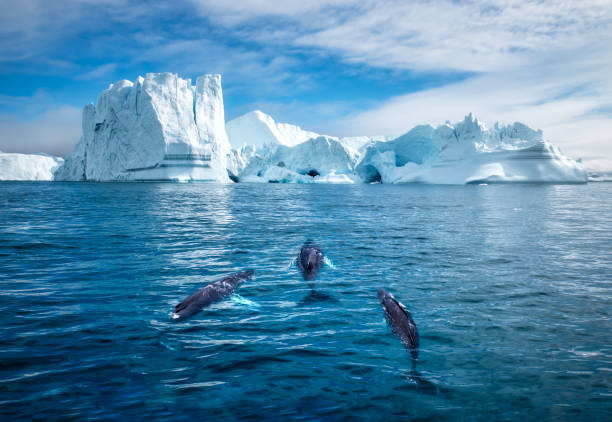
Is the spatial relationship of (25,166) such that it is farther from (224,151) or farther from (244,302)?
(244,302)

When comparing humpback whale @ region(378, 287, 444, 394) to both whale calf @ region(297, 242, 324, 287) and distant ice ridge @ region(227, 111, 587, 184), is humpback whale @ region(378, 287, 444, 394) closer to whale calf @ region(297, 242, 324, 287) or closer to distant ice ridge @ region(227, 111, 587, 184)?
whale calf @ region(297, 242, 324, 287)

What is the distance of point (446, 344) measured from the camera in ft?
14.0

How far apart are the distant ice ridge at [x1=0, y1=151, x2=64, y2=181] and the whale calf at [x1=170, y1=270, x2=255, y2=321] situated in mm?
124874

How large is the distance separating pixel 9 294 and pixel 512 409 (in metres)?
7.11

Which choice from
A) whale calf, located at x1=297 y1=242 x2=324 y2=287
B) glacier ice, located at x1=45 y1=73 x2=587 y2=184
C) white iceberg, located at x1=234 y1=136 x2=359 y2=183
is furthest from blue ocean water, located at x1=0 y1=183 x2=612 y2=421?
white iceberg, located at x1=234 y1=136 x2=359 y2=183

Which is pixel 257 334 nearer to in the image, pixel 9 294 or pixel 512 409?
pixel 512 409

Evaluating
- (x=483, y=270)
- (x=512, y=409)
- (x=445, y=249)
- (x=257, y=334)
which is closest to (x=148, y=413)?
(x=257, y=334)

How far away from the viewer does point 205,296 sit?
5500 millimetres

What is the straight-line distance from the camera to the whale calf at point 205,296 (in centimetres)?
508

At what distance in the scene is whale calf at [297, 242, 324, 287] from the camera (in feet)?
23.9

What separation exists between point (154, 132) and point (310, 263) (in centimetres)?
7229

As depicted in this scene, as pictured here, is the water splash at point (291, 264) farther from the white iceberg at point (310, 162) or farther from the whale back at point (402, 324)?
the white iceberg at point (310, 162)

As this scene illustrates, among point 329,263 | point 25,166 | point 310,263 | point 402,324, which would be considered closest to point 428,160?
point 329,263

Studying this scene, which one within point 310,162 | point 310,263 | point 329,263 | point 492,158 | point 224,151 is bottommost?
point 329,263
